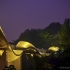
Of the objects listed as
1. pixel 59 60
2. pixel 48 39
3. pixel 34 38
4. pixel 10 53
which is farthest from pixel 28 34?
pixel 59 60

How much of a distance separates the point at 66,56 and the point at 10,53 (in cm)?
337

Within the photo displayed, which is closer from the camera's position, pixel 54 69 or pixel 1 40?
pixel 54 69

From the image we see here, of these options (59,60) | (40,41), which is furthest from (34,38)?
(59,60)

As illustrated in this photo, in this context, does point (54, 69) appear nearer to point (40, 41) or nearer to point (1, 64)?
point (1, 64)

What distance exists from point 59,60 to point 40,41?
2106 cm

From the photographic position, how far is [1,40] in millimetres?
8375

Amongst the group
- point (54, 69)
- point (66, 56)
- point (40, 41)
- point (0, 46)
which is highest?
point (40, 41)

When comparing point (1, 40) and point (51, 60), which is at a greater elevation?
point (1, 40)

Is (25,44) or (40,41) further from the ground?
(40,41)

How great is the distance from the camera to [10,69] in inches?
320

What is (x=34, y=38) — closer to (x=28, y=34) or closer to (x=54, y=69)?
(x=28, y=34)

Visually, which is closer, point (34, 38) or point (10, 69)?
point (10, 69)

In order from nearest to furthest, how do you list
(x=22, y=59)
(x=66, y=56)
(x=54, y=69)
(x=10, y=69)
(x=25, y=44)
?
(x=66, y=56) < (x=54, y=69) < (x=10, y=69) < (x=22, y=59) < (x=25, y=44)

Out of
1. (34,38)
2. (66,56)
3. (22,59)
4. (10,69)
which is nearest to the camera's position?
(66,56)
